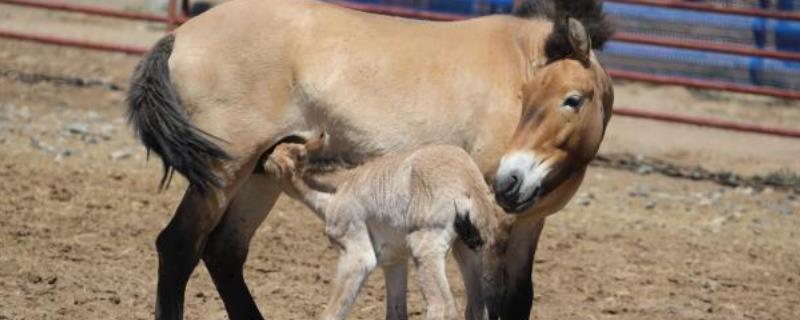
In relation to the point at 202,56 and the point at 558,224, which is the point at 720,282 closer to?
the point at 558,224

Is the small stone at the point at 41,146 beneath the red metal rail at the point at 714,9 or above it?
beneath

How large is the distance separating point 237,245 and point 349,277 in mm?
1170

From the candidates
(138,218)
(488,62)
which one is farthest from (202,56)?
(138,218)

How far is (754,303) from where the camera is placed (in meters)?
7.27

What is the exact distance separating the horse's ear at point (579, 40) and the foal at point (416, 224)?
687 mm

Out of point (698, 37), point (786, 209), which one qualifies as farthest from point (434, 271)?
point (698, 37)

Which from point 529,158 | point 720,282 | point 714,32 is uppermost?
point 529,158

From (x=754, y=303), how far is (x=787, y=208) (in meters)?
2.76

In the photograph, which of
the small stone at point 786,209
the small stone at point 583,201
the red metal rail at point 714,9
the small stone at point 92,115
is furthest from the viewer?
the small stone at point 92,115

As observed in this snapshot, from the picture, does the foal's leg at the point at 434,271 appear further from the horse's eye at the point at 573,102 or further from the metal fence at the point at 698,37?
the metal fence at the point at 698,37

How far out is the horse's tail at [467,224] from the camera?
5250 mm

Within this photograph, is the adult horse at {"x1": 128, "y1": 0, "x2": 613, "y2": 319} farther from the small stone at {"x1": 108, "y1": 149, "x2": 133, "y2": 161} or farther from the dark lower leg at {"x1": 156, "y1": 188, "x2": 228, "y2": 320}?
the small stone at {"x1": 108, "y1": 149, "x2": 133, "y2": 161}

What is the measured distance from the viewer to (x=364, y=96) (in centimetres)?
587

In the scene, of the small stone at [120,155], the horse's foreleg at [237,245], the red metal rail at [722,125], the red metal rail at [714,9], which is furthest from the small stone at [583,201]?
the horse's foreleg at [237,245]
